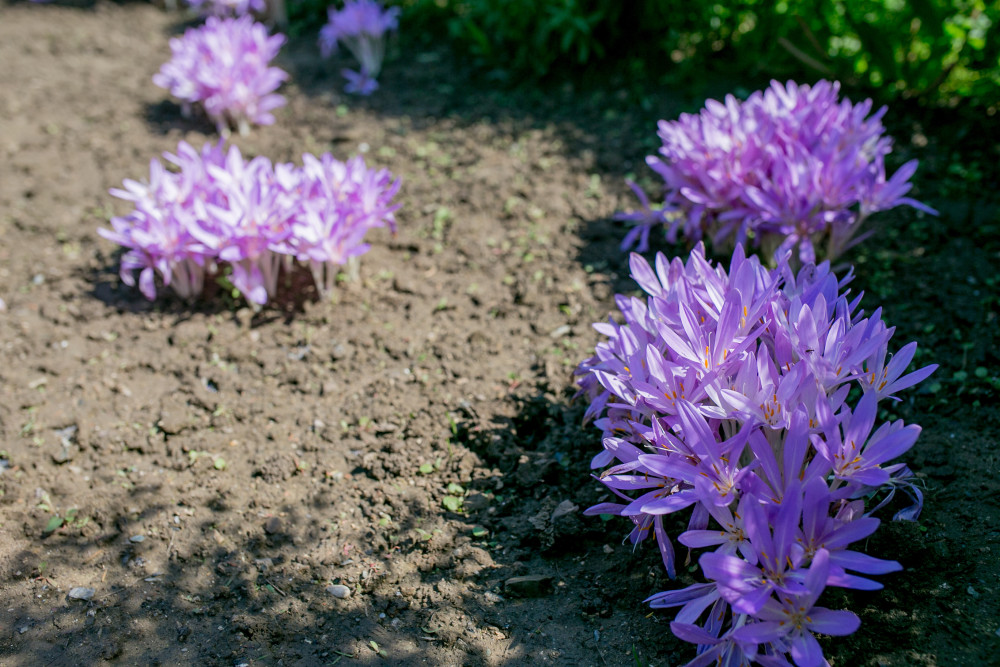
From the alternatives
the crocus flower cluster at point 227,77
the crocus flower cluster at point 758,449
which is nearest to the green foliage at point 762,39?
the crocus flower cluster at point 227,77

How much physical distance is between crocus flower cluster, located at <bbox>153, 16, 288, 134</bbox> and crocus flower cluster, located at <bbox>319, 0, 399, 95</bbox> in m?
0.49

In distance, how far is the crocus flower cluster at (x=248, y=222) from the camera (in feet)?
9.77

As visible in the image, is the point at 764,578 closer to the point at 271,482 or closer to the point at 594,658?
the point at 594,658

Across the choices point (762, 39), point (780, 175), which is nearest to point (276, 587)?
point (780, 175)

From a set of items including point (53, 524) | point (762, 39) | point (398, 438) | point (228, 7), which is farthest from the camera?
point (228, 7)

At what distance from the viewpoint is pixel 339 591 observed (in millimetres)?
2125

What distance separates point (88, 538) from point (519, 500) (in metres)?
1.38

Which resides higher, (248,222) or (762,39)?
(762,39)

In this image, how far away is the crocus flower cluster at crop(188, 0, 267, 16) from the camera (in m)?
5.77

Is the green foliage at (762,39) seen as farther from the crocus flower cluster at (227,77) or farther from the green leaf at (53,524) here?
the green leaf at (53,524)

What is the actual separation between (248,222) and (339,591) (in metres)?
1.58

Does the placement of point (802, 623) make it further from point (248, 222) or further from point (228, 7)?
point (228, 7)

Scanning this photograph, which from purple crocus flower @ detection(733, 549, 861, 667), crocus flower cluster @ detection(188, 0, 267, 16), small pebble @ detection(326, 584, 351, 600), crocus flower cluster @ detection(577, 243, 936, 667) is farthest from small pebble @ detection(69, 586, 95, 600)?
crocus flower cluster @ detection(188, 0, 267, 16)

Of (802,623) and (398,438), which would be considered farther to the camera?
(398,438)
